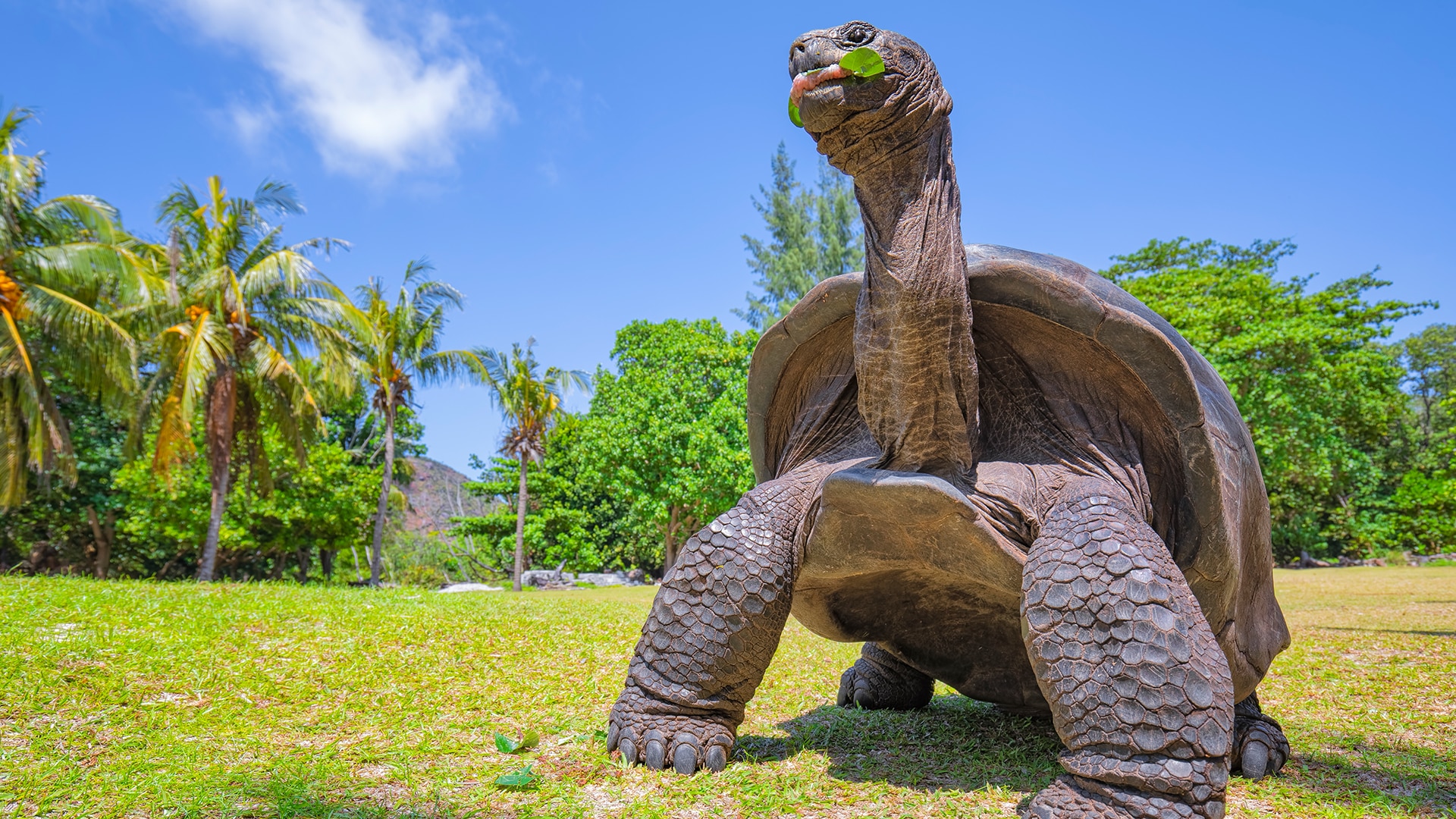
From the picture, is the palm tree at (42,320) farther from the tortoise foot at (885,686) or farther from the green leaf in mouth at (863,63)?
the green leaf in mouth at (863,63)

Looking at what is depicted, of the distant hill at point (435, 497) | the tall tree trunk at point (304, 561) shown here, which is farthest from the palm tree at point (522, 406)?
the distant hill at point (435, 497)

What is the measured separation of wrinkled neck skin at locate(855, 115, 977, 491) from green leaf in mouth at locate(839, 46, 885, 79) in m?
0.23

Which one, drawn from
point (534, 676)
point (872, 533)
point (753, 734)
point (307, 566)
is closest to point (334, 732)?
point (534, 676)

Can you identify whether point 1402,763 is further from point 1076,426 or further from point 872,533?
point 872,533

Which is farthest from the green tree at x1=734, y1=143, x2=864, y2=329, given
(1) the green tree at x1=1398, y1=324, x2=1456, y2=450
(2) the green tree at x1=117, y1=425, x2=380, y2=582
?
(1) the green tree at x1=1398, y1=324, x2=1456, y2=450

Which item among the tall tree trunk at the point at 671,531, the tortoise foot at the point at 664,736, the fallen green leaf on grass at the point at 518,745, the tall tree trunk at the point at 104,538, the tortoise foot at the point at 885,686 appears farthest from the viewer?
the tall tree trunk at the point at 671,531

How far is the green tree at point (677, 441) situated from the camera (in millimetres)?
20047

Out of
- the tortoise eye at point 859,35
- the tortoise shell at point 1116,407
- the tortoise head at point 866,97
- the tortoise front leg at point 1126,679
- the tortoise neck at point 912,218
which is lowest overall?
the tortoise front leg at point 1126,679

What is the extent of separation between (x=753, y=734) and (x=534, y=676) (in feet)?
4.95

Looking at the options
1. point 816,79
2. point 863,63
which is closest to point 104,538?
point 816,79

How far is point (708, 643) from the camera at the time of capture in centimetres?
259

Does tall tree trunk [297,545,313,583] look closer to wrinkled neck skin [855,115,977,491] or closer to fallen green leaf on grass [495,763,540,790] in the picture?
fallen green leaf on grass [495,763,540,790]

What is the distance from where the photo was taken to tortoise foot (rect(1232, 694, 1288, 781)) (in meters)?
2.67

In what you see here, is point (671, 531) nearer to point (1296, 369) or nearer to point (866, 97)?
point (1296, 369)
